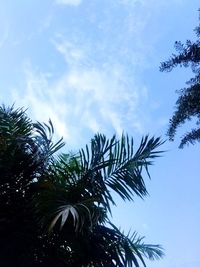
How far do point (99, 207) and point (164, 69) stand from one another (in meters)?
1.92

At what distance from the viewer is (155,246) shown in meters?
6.27

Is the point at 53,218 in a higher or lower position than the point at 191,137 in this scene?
lower

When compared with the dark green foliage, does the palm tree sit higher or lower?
lower

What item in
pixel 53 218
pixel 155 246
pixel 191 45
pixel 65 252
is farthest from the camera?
pixel 155 246

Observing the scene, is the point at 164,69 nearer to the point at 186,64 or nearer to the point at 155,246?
the point at 186,64

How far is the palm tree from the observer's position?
4.45 m

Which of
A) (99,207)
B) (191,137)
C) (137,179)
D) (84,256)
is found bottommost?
(84,256)

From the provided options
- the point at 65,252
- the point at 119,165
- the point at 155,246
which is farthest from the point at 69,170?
the point at 155,246

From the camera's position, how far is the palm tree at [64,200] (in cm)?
445

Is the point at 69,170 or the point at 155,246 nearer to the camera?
the point at 69,170

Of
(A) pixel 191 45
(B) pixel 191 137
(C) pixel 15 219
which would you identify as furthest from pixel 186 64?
(C) pixel 15 219

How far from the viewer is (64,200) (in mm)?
4402

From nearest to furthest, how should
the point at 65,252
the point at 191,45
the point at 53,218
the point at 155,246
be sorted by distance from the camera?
the point at 53,218
the point at 65,252
the point at 191,45
the point at 155,246

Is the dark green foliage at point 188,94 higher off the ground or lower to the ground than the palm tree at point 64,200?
higher
